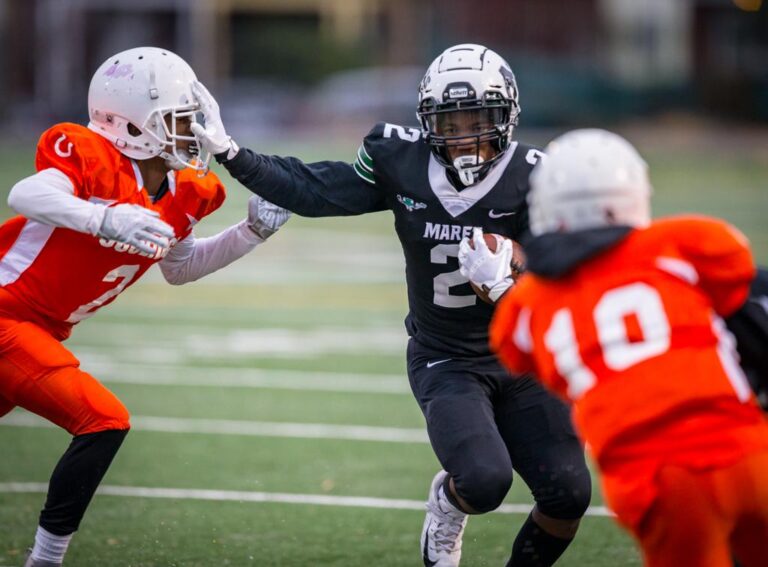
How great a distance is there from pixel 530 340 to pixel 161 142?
1949 millimetres

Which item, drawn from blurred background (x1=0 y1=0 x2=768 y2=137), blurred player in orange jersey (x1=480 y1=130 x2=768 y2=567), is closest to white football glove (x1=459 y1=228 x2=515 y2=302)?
blurred player in orange jersey (x1=480 y1=130 x2=768 y2=567)

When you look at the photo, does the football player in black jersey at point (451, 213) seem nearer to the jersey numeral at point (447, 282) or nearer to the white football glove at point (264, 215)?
the jersey numeral at point (447, 282)

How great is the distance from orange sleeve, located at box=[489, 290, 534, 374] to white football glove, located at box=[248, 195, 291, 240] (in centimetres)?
175

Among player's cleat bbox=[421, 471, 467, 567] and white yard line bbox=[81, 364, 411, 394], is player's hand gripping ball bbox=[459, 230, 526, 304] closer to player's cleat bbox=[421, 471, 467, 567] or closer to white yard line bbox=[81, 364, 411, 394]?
player's cleat bbox=[421, 471, 467, 567]

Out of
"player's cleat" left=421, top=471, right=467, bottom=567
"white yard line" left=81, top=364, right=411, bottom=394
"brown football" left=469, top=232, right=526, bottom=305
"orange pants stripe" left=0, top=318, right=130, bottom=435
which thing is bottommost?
"white yard line" left=81, top=364, right=411, bottom=394

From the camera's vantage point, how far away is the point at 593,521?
574 cm

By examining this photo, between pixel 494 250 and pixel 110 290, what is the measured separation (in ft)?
4.71

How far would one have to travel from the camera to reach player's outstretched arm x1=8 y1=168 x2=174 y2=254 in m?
4.21

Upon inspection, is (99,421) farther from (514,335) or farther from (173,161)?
(514,335)

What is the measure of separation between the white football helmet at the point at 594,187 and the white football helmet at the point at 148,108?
6.10 ft

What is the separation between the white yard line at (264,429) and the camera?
24.5 feet

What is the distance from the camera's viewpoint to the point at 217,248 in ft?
16.4

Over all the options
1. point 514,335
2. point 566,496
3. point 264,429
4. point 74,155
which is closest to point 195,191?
point 74,155

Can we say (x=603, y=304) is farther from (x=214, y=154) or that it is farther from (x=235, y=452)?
(x=235, y=452)
